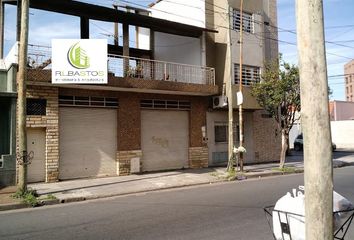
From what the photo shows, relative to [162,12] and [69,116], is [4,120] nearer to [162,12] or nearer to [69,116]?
[69,116]

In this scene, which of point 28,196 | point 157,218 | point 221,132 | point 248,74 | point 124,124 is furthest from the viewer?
point 248,74

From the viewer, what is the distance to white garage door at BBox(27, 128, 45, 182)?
15.6 metres

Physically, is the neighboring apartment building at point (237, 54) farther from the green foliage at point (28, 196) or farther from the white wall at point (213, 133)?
the green foliage at point (28, 196)

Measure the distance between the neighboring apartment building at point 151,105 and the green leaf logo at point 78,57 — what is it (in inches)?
36.8

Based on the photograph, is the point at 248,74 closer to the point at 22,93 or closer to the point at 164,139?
the point at 164,139

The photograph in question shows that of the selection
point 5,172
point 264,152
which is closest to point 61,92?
point 5,172

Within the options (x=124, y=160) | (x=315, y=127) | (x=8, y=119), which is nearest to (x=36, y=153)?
(x=8, y=119)

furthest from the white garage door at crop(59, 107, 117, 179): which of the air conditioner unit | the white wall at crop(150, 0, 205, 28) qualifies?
the white wall at crop(150, 0, 205, 28)

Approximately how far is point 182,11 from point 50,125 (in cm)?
1082

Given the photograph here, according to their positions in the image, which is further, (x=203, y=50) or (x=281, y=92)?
(x=203, y=50)

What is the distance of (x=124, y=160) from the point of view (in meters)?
17.8

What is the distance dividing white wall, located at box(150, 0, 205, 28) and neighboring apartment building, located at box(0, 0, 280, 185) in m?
0.09

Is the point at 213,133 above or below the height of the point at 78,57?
below

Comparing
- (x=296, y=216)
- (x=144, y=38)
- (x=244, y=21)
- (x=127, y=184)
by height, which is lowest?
(x=127, y=184)
